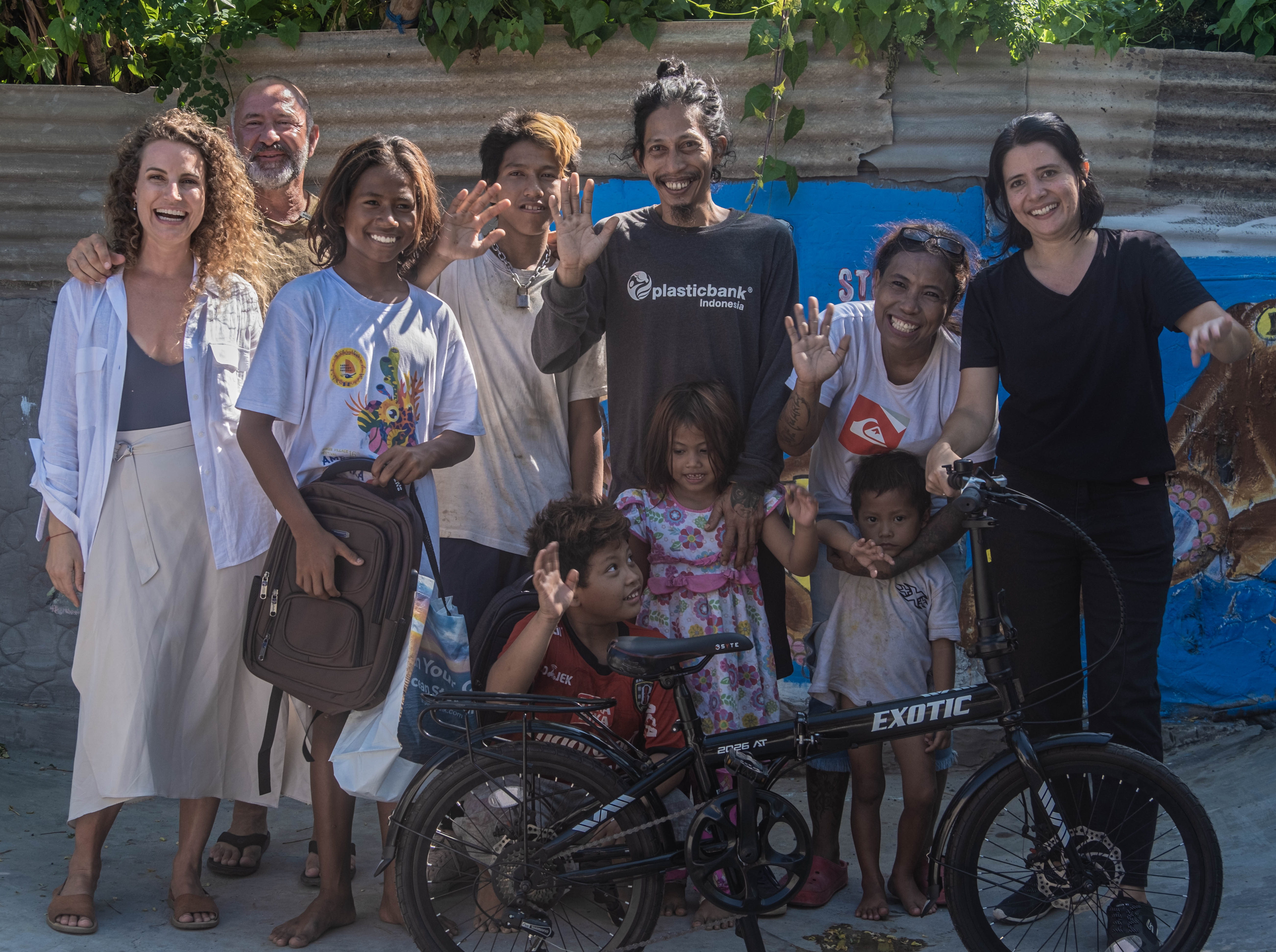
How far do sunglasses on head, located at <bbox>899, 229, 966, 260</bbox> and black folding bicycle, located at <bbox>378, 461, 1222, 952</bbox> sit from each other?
0.87 metres

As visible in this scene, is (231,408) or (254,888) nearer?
(231,408)

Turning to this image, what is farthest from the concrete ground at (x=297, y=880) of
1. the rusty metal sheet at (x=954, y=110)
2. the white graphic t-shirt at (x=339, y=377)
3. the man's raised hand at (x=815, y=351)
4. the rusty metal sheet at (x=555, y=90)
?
the rusty metal sheet at (x=555, y=90)

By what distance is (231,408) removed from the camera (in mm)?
3301

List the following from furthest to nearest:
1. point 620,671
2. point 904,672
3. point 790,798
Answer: point 790,798 → point 904,672 → point 620,671

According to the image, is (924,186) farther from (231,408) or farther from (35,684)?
(35,684)

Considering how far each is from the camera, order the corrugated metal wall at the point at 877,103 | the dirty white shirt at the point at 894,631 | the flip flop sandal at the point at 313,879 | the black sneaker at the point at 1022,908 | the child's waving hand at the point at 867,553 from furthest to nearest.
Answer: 1. the corrugated metal wall at the point at 877,103
2. the flip flop sandal at the point at 313,879
3. the dirty white shirt at the point at 894,631
4. the child's waving hand at the point at 867,553
5. the black sneaker at the point at 1022,908

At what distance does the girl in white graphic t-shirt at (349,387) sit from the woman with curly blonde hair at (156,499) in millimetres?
301

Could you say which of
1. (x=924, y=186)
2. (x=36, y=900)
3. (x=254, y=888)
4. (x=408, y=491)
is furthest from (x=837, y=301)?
(x=36, y=900)

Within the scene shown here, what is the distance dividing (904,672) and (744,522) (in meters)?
0.66

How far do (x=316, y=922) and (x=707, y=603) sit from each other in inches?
55.2

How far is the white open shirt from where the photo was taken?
10.5 feet

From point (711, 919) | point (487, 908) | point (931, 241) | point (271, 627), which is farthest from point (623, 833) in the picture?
point (931, 241)

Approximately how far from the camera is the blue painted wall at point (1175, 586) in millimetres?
4562

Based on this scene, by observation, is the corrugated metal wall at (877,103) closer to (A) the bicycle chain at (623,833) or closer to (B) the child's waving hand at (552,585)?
(B) the child's waving hand at (552,585)
